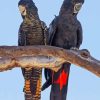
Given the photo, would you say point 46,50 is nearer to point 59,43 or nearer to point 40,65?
point 40,65

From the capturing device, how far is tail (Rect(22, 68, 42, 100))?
16.5 ft

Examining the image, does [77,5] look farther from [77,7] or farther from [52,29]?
[52,29]

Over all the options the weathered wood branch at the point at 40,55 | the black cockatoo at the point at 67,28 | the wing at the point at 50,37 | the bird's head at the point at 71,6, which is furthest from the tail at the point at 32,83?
the bird's head at the point at 71,6

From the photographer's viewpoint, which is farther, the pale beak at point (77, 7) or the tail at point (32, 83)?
the pale beak at point (77, 7)

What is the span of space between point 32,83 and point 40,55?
853mm

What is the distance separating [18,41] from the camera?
5484 mm

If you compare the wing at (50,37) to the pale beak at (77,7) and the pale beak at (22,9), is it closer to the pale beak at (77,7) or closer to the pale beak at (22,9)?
the pale beak at (77,7)

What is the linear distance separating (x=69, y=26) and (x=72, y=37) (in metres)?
0.14

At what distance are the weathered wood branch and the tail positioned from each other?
0.76 m

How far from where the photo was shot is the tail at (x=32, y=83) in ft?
16.5

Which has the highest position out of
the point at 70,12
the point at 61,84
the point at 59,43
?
the point at 70,12

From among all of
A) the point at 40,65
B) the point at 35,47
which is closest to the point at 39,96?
the point at 40,65

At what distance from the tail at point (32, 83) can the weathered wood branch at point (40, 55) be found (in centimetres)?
76

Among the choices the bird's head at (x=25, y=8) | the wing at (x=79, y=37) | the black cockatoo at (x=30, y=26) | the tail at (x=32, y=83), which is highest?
the bird's head at (x=25, y=8)
